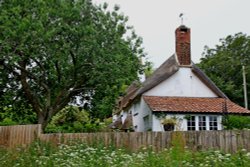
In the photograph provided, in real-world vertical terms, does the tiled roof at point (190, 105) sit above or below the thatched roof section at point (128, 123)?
above

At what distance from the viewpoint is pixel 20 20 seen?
56.5 ft

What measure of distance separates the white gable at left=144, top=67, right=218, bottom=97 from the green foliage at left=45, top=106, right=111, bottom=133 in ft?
13.8

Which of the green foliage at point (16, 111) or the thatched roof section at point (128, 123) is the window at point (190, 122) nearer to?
the thatched roof section at point (128, 123)

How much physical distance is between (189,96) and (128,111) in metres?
8.36

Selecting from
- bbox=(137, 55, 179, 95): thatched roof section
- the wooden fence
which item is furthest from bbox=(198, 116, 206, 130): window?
the wooden fence

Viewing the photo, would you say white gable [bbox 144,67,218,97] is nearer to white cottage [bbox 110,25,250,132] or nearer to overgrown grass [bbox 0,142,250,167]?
white cottage [bbox 110,25,250,132]

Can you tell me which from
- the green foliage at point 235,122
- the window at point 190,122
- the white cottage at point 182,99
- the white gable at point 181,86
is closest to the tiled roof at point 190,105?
the white cottage at point 182,99

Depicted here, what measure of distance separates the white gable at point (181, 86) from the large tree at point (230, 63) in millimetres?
14856

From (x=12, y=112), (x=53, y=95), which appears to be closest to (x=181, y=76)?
(x=53, y=95)

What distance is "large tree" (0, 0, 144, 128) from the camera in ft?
57.3

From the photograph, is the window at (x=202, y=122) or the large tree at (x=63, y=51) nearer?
the large tree at (x=63, y=51)

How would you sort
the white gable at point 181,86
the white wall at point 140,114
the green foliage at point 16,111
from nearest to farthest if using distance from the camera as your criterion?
the green foliage at point 16,111 < the white wall at point 140,114 < the white gable at point 181,86

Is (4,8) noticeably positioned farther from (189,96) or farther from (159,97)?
(189,96)

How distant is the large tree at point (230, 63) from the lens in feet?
139
